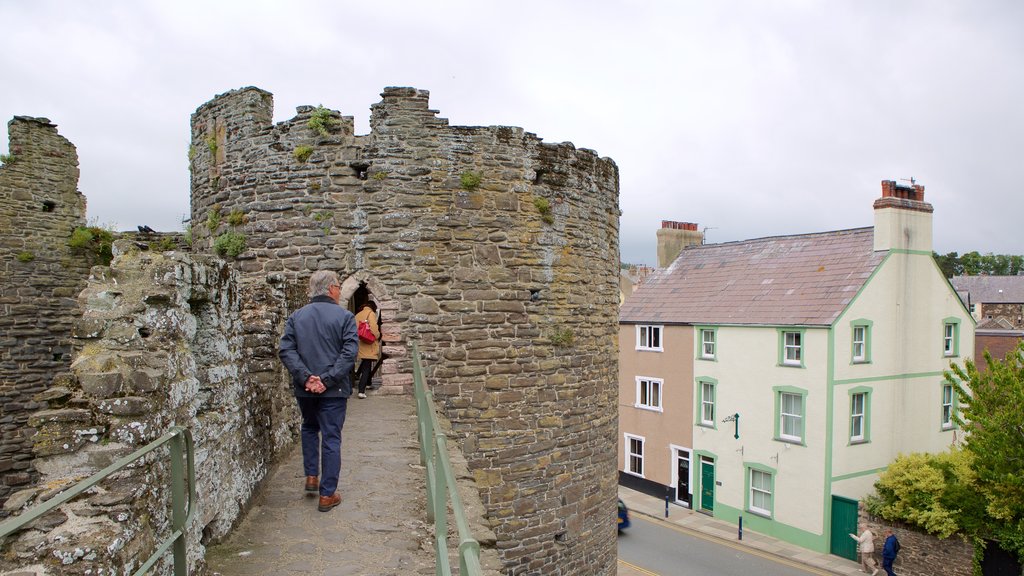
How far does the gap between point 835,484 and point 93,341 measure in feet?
64.1

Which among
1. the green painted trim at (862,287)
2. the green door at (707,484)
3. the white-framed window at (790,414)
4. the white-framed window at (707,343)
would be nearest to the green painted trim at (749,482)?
the white-framed window at (790,414)

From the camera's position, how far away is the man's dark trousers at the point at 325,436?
455 cm

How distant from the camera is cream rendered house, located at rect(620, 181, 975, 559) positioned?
19.0 m

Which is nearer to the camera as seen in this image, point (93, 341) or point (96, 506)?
point (96, 506)

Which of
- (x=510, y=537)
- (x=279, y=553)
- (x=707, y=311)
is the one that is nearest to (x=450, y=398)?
(x=510, y=537)

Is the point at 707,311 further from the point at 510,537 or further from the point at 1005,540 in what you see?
the point at 510,537

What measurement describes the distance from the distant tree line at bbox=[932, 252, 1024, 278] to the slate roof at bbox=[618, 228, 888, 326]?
200 ft

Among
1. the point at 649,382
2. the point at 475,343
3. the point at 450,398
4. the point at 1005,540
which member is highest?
the point at 475,343

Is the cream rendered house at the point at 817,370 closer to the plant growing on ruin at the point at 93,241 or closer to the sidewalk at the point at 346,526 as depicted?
the sidewalk at the point at 346,526

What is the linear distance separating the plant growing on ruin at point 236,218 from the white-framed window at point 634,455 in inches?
740

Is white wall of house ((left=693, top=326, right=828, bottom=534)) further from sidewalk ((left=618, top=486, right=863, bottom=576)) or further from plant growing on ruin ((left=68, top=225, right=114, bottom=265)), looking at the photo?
plant growing on ruin ((left=68, top=225, right=114, bottom=265))

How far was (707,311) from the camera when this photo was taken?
22609mm

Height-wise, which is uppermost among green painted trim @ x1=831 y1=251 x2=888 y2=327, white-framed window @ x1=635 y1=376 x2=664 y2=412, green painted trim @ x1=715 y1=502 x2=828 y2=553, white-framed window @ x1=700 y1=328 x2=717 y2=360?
green painted trim @ x1=831 y1=251 x2=888 y2=327

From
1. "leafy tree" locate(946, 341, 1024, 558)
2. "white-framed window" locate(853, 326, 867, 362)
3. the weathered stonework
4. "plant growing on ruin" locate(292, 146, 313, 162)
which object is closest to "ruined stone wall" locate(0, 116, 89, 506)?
the weathered stonework
